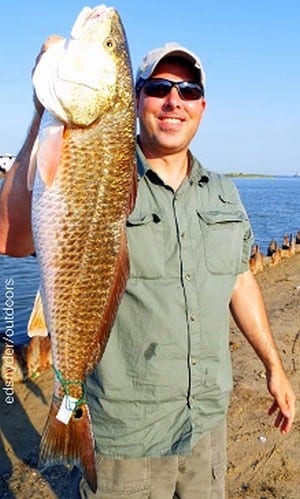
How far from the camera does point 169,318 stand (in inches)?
118

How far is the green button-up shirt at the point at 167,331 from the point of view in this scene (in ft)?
9.70

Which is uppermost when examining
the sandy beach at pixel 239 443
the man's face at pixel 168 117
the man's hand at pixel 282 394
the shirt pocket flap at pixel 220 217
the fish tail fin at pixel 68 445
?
the man's face at pixel 168 117

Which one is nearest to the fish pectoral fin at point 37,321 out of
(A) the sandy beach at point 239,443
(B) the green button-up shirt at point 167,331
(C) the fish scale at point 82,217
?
(C) the fish scale at point 82,217

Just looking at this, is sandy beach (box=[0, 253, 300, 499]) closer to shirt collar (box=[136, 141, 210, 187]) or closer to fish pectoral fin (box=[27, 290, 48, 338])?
fish pectoral fin (box=[27, 290, 48, 338])

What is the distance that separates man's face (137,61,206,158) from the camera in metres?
3.08

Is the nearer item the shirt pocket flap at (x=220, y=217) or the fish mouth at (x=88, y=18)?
the fish mouth at (x=88, y=18)

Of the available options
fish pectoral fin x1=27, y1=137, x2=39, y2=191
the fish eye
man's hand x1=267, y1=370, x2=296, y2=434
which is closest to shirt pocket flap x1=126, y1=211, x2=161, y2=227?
fish pectoral fin x1=27, y1=137, x2=39, y2=191

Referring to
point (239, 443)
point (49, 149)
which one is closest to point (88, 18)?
point (49, 149)

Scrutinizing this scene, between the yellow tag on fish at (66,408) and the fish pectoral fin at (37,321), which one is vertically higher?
the fish pectoral fin at (37,321)

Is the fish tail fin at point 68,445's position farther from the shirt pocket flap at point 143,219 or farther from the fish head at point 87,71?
the fish head at point 87,71

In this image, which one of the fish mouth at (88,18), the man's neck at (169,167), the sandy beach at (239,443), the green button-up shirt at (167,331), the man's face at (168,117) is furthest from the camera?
the sandy beach at (239,443)

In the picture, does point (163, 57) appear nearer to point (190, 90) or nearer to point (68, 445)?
point (190, 90)

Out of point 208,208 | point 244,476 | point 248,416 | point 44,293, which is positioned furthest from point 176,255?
point 248,416

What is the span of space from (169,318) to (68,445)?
0.81 metres
